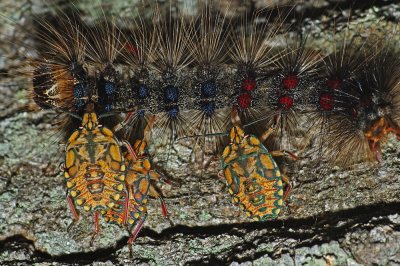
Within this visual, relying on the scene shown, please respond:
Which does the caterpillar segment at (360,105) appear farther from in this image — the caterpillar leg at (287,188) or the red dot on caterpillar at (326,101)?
the caterpillar leg at (287,188)

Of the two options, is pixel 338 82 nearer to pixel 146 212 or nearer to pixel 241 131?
pixel 241 131

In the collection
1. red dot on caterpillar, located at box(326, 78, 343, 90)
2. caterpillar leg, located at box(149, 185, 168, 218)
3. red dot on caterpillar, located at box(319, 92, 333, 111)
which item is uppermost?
red dot on caterpillar, located at box(326, 78, 343, 90)

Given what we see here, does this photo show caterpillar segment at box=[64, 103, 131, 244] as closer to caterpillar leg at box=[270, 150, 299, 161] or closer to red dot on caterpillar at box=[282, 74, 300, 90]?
caterpillar leg at box=[270, 150, 299, 161]

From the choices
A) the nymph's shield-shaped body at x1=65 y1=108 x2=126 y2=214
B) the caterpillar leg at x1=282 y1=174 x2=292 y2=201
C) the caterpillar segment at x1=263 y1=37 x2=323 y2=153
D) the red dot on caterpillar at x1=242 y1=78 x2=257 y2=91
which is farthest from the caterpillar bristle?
the nymph's shield-shaped body at x1=65 y1=108 x2=126 y2=214

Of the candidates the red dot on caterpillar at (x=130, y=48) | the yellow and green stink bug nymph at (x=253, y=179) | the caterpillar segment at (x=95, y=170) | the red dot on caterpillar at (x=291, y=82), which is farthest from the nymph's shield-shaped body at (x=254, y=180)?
the red dot on caterpillar at (x=130, y=48)

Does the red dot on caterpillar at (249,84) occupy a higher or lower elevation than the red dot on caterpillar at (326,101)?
higher
